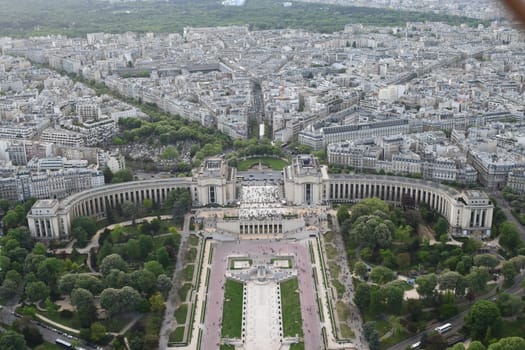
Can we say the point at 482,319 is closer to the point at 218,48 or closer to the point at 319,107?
the point at 319,107

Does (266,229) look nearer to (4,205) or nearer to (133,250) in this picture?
(133,250)

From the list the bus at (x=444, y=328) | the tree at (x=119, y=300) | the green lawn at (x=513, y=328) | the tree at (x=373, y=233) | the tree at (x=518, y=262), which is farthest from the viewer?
the tree at (x=373, y=233)

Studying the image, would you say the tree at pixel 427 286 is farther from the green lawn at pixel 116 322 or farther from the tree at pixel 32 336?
the tree at pixel 32 336

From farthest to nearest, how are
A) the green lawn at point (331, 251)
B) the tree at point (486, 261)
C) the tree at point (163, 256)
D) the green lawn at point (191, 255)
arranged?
the green lawn at point (331, 251), the green lawn at point (191, 255), the tree at point (163, 256), the tree at point (486, 261)

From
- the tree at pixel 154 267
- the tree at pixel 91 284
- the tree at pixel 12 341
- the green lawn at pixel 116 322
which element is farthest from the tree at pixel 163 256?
the tree at pixel 12 341

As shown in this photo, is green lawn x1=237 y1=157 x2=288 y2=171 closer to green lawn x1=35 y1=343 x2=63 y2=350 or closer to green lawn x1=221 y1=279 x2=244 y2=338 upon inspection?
green lawn x1=221 y1=279 x2=244 y2=338

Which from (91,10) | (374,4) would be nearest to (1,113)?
(91,10)
